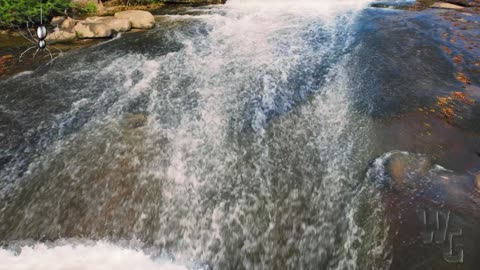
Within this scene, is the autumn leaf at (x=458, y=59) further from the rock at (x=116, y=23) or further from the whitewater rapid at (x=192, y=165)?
the rock at (x=116, y=23)

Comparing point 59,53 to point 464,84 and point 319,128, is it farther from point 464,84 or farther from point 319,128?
point 464,84

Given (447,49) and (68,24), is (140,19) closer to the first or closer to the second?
(68,24)

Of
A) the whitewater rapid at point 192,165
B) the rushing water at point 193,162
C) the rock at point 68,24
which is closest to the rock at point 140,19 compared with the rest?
the rock at point 68,24

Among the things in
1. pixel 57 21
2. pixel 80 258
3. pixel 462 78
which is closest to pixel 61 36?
pixel 57 21

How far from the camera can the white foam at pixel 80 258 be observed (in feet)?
14.4

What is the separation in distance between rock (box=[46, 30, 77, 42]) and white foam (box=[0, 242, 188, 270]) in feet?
24.8

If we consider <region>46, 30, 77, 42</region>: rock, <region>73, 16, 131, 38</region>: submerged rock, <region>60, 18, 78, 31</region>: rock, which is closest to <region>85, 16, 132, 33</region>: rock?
<region>73, 16, 131, 38</region>: submerged rock

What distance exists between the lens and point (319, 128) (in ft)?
20.5

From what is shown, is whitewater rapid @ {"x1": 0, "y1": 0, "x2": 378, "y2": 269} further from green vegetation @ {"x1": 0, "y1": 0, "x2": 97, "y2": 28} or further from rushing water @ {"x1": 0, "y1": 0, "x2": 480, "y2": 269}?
green vegetation @ {"x1": 0, "y1": 0, "x2": 97, "y2": 28}

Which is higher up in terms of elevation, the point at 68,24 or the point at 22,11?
the point at 22,11

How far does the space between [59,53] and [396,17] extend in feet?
35.5

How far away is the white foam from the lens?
440 cm

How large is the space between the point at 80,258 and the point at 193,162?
2.13 meters

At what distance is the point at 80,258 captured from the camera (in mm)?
4484
